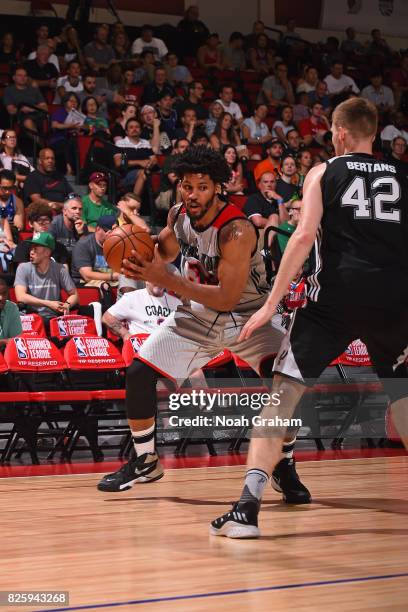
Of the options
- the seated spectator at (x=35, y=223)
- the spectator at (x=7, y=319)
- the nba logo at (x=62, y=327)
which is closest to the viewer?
the spectator at (x=7, y=319)

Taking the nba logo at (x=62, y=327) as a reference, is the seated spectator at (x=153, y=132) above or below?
above

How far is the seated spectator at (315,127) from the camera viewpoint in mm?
15781

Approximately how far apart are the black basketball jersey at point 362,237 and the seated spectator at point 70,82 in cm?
999

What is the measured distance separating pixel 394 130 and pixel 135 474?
12.8 m

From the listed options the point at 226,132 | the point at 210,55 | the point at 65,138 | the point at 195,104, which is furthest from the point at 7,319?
the point at 210,55

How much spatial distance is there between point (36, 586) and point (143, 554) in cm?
68

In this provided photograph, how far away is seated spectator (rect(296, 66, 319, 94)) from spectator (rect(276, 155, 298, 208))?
4.80m

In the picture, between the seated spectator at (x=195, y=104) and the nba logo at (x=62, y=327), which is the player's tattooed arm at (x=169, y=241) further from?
the seated spectator at (x=195, y=104)

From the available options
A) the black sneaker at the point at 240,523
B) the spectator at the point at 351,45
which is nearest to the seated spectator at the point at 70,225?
the black sneaker at the point at 240,523

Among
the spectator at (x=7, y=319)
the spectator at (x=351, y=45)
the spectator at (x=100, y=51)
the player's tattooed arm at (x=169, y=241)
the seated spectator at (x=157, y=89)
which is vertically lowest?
the spectator at (x=7, y=319)

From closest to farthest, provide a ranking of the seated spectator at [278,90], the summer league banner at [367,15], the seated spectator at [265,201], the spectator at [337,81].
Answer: the seated spectator at [265,201] → the seated spectator at [278,90] → the spectator at [337,81] → the summer league banner at [367,15]

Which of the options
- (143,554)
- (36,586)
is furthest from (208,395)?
(36,586)

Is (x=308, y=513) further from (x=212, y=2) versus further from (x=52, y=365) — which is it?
(x=212, y=2)

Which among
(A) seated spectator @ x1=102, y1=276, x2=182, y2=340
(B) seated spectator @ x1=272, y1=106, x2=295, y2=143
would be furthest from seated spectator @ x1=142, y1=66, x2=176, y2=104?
(A) seated spectator @ x1=102, y1=276, x2=182, y2=340
